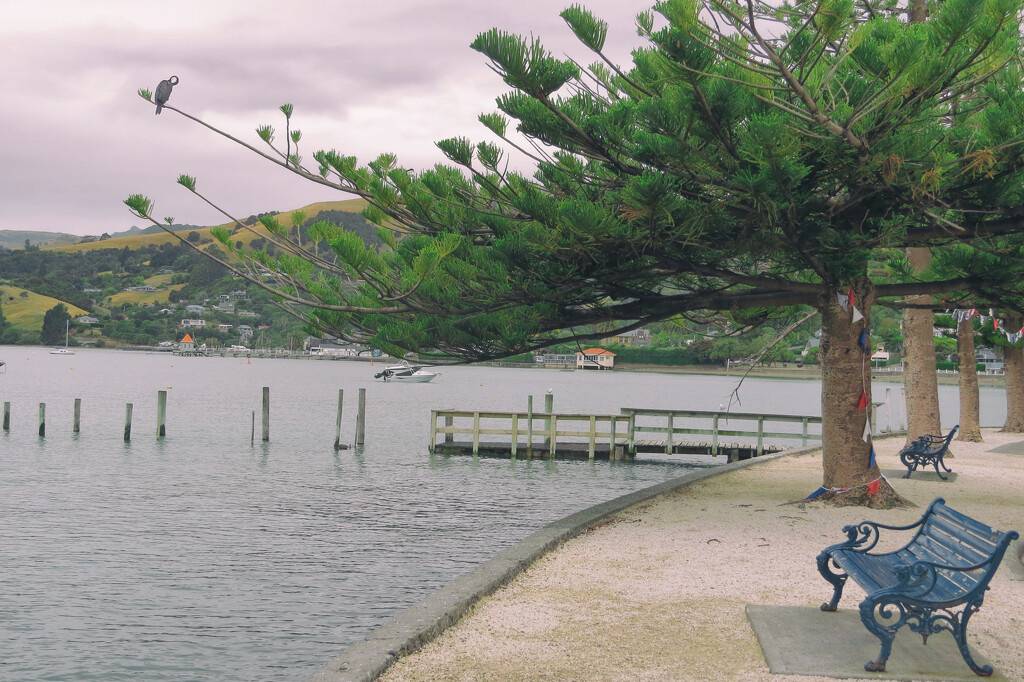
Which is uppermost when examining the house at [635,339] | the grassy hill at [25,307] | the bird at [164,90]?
the grassy hill at [25,307]

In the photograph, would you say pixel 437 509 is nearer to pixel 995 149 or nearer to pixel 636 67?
pixel 636 67

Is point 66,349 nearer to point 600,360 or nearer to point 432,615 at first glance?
point 600,360

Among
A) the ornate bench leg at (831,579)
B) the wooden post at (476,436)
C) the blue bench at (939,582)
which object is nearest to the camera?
the blue bench at (939,582)

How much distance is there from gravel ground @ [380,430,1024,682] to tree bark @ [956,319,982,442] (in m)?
10.3

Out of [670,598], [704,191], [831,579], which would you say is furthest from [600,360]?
[831,579]

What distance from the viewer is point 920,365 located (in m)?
15.6

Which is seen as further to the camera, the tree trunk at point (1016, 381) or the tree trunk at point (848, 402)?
the tree trunk at point (1016, 381)

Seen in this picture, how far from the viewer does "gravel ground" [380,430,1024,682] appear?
15.7 feet

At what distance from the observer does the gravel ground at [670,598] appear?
15.7ft

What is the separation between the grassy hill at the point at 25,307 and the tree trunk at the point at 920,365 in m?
174

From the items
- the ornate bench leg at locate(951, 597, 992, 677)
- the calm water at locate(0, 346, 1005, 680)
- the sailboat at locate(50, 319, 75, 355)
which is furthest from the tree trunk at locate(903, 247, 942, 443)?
the sailboat at locate(50, 319, 75, 355)

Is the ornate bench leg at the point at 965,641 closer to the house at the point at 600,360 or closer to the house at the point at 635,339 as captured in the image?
the house at the point at 600,360

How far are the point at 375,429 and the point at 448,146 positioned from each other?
25.0m

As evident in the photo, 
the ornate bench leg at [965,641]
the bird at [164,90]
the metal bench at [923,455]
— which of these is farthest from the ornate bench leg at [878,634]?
the metal bench at [923,455]
